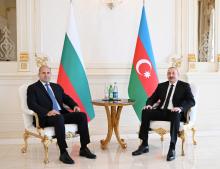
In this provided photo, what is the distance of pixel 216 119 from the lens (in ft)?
21.4

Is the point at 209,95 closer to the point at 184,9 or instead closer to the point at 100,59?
the point at 184,9

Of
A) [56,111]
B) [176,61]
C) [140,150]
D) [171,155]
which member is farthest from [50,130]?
[176,61]

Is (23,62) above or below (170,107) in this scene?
above

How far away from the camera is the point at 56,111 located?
4652 mm

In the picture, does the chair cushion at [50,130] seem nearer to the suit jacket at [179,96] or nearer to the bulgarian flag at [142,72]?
the suit jacket at [179,96]

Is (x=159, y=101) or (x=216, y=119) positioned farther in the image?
(x=216, y=119)

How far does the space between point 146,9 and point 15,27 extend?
7.64 feet

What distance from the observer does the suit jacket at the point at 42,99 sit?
464 centimetres

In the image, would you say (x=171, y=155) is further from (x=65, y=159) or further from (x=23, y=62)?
(x=23, y=62)

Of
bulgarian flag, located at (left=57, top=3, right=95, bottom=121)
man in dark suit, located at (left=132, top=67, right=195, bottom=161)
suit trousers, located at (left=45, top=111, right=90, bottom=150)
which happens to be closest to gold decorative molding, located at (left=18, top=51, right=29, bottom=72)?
bulgarian flag, located at (left=57, top=3, right=95, bottom=121)

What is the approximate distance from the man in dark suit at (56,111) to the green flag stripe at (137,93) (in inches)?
45.1

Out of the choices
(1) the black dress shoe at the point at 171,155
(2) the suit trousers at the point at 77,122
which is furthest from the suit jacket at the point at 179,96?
(2) the suit trousers at the point at 77,122

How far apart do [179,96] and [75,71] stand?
1682 millimetres

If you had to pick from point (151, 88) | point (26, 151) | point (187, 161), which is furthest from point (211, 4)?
point (26, 151)
